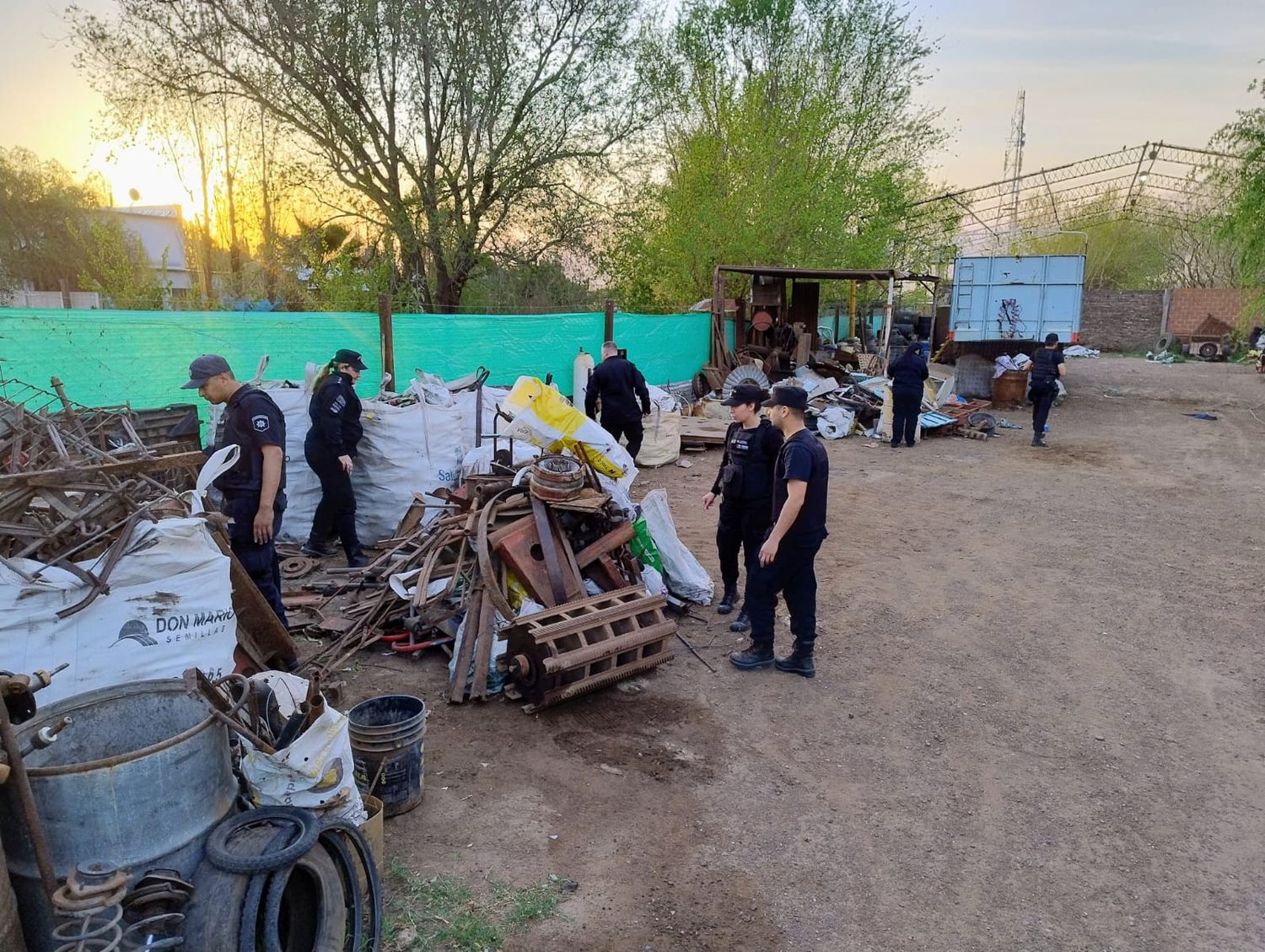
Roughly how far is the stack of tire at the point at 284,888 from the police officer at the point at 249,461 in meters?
2.37

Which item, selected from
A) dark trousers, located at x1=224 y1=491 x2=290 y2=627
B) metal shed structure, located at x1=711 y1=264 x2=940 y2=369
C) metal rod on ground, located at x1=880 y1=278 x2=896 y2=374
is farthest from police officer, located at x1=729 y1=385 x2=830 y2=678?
metal rod on ground, located at x1=880 y1=278 x2=896 y2=374

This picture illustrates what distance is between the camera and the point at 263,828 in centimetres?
226

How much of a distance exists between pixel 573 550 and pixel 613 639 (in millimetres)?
892

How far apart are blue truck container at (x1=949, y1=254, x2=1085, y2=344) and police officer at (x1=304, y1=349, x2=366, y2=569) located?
14601 mm

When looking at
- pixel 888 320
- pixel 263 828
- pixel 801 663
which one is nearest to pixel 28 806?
pixel 263 828

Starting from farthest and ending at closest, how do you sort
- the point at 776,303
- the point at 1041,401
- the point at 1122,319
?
the point at 1122,319, the point at 776,303, the point at 1041,401

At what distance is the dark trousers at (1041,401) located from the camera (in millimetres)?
12594

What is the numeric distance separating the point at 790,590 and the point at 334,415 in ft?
12.4

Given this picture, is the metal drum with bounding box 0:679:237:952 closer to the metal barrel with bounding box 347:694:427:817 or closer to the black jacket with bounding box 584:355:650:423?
the metal barrel with bounding box 347:694:427:817

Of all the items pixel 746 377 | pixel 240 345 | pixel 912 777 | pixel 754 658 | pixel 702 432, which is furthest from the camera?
pixel 746 377

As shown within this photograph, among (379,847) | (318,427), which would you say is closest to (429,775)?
(379,847)

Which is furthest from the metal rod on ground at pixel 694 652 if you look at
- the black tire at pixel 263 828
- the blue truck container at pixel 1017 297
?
the blue truck container at pixel 1017 297

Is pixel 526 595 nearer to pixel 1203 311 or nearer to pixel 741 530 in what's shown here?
pixel 741 530

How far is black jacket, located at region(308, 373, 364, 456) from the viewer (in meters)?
6.25
